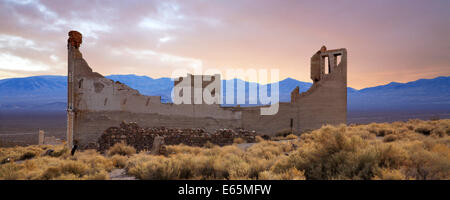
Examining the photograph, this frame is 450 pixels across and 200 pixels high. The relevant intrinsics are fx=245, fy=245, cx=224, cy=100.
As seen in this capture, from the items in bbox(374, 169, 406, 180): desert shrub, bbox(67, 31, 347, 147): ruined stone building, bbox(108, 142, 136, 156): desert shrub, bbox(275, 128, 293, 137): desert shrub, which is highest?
bbox(67, 31, 347, 147): ruined stone building

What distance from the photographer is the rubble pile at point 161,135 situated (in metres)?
12.7

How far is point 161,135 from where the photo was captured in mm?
12969

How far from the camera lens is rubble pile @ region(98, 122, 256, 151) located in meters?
12.7

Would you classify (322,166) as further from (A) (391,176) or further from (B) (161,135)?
(B) (161,135)

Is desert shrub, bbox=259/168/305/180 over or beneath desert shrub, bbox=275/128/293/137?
over

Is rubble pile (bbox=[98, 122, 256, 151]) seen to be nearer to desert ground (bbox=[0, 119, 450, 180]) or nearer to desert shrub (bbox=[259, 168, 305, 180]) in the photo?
desert ground (bbox=[0, 119, 450, 180])

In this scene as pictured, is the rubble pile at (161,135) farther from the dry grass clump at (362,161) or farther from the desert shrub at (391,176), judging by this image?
the desert shrub at (391,176)

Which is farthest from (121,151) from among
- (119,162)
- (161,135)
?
(119,162)

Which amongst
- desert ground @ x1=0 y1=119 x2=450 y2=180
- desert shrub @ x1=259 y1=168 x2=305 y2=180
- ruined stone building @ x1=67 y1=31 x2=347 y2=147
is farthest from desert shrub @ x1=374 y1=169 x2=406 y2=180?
Result: ruined stone building @ x1=67 y1=31 x2=347 y2=147

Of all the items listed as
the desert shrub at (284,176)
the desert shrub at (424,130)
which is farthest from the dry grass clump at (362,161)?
the desert shrub at (424,130)

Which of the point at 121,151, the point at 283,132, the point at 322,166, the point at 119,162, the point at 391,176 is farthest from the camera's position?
the point at 283,132

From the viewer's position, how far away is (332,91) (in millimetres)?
15523
